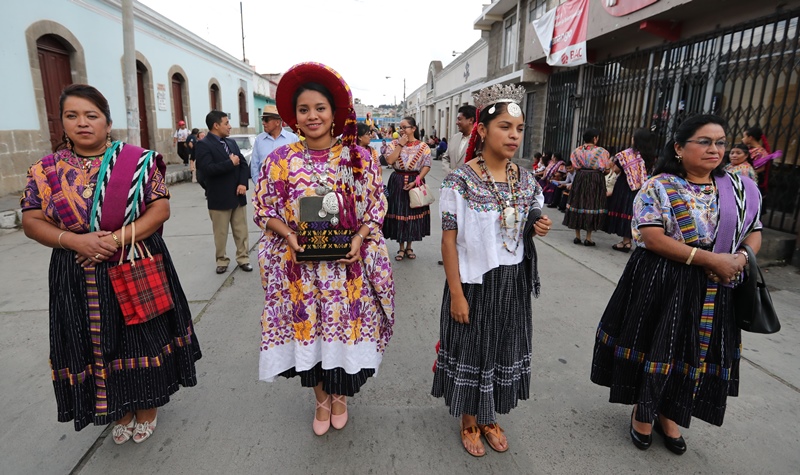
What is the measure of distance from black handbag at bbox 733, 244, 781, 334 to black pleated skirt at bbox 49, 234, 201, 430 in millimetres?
2767

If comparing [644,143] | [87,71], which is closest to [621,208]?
[644,143]

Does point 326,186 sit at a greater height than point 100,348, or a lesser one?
greater

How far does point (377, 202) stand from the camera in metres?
2.29

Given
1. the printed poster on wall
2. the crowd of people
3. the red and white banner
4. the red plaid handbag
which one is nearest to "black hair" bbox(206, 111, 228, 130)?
the crowd of people

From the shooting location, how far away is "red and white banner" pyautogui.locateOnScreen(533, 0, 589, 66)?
9.10m

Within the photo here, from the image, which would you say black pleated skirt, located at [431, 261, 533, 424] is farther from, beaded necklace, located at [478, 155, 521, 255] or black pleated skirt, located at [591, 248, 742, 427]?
black pleated skirt, located at [591, 248, 742, 427]

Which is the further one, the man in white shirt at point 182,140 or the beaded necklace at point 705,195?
the man in white shirt at point 182,140

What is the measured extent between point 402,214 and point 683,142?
141 inches

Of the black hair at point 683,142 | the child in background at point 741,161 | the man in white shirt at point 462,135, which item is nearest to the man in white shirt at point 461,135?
the man in white shirt at point 462,135

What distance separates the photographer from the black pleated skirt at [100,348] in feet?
6.68

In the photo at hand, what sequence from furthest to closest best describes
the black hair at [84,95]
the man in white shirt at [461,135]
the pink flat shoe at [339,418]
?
the man in white shirt at [461,135] → the pink flat shoe at [339,418] → the black hair at [84,95]

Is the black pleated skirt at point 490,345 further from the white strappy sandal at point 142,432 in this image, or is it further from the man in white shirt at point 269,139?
the man in white shirt at point 269,139

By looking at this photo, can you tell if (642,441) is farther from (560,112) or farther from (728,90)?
(560,112)

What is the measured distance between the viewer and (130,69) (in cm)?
920
